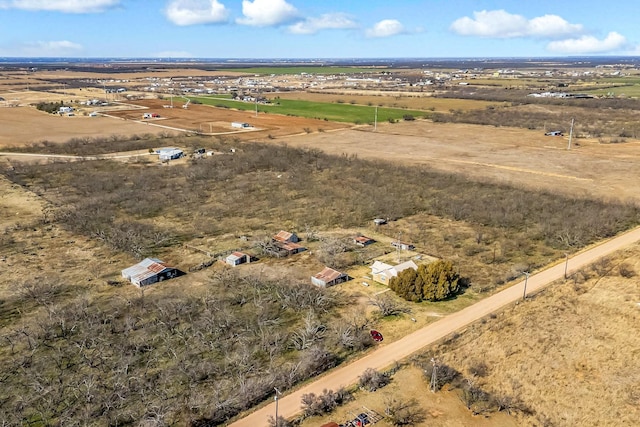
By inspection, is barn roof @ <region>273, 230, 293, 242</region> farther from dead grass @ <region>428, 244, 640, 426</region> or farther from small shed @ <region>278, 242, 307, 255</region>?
dead grass @ <region>428, 244, 640, 426</region>

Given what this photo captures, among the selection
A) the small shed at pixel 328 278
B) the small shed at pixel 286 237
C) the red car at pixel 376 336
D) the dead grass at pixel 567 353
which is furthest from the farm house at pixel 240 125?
the red car at pixel 376 336

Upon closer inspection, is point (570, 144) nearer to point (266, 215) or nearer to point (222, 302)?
point (266, 215)

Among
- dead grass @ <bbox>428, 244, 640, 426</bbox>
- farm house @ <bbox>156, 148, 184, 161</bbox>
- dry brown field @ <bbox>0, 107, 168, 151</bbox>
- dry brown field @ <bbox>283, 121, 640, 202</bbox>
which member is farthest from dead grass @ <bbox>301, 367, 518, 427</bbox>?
dry brown field @ <bbox>0, 107, 168, 151</bbox>

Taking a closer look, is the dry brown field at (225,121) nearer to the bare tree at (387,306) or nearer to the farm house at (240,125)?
the farm house at (240,125)

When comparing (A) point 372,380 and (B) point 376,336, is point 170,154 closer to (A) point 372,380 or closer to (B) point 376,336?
(B) point 376,336

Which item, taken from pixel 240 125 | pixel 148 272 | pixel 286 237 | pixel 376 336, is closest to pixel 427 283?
pixel 376 336

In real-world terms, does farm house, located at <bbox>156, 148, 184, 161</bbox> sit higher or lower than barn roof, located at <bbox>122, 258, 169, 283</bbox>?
higher

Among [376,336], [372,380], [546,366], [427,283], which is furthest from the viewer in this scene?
[427,283]
